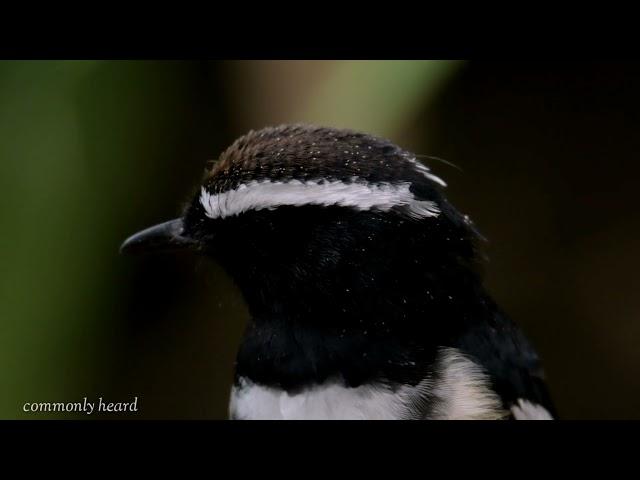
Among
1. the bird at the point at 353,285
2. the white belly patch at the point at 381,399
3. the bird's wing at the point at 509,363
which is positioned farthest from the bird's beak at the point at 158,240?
the bird's wing at the point at 509,363

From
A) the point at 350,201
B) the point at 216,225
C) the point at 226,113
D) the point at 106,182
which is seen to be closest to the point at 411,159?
the point at 350,201

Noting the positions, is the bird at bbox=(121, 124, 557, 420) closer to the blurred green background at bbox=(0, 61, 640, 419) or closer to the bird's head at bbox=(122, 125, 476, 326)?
the bird's head at bbox=(122, 125, 476, 326)

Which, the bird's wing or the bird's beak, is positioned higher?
the bird's beak

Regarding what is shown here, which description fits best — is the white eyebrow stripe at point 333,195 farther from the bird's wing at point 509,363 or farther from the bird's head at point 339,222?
the bird's wing at point 509,363

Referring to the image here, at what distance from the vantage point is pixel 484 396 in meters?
2.10

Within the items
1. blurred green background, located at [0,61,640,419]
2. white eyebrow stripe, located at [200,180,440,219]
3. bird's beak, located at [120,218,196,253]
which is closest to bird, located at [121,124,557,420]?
white eyebrow stripe, located at [200,180,440,219]

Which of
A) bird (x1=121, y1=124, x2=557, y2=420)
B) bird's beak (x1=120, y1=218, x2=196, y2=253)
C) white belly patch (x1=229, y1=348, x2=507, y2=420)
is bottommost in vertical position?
white belly patch (x1=229, y1=348, x2=507, y2=420)

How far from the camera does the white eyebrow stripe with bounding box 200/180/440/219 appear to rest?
6.50 ft

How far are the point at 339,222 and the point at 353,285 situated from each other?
6.2 inches

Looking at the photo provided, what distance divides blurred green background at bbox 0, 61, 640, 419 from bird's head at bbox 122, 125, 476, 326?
1.25 meters

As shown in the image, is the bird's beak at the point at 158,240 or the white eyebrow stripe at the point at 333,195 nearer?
the white eyebrow stripe at the point at 333,195

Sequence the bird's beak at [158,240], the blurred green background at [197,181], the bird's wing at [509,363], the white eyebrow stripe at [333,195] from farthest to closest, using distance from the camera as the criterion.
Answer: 1. the blurred green background at [197,181]
2. the bird's beak at [158,240]
3. the bird's wing at [509,363]
4. the white eyebrow stripe at [333,195]

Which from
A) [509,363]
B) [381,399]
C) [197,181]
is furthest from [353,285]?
[197,181]

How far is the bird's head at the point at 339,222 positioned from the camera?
6.56 ft
